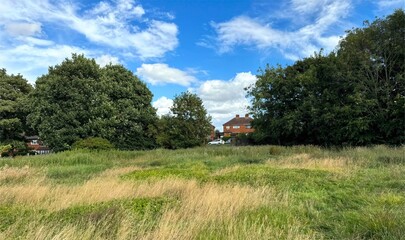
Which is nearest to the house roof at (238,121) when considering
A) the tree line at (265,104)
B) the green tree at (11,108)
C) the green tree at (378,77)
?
the tree line at (265,104)

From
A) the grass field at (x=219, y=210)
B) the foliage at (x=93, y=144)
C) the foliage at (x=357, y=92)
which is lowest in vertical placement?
the grass field at (x=219, y=210)

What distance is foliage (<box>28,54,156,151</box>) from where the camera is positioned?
33.1m

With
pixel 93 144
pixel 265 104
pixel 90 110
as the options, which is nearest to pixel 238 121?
pixel 265 104

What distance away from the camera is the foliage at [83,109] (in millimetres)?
33125

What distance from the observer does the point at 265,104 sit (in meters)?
38.4

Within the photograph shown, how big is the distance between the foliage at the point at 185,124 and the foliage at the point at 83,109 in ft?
8.29

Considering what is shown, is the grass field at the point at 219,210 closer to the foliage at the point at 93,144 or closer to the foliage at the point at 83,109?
the foliage at the point at 93,144

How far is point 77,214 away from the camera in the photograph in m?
5.70

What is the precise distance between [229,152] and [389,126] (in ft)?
44.8

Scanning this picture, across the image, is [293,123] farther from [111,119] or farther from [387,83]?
[111,119]

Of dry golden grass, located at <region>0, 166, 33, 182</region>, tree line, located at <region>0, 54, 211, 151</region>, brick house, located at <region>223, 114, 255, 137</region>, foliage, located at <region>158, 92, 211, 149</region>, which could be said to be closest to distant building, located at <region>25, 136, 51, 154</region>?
tree line, located at <region>0, 54, 211, 151</region>

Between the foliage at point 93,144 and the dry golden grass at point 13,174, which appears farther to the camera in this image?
the foliage at point 93,144

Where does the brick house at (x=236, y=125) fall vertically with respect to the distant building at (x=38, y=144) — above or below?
above

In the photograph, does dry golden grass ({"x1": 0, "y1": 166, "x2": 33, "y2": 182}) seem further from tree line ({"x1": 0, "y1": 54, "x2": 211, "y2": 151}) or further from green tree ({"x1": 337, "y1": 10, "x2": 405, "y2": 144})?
green tree ({"x1": 337, "y1": 10, "x2": 405, "y2": 144})
